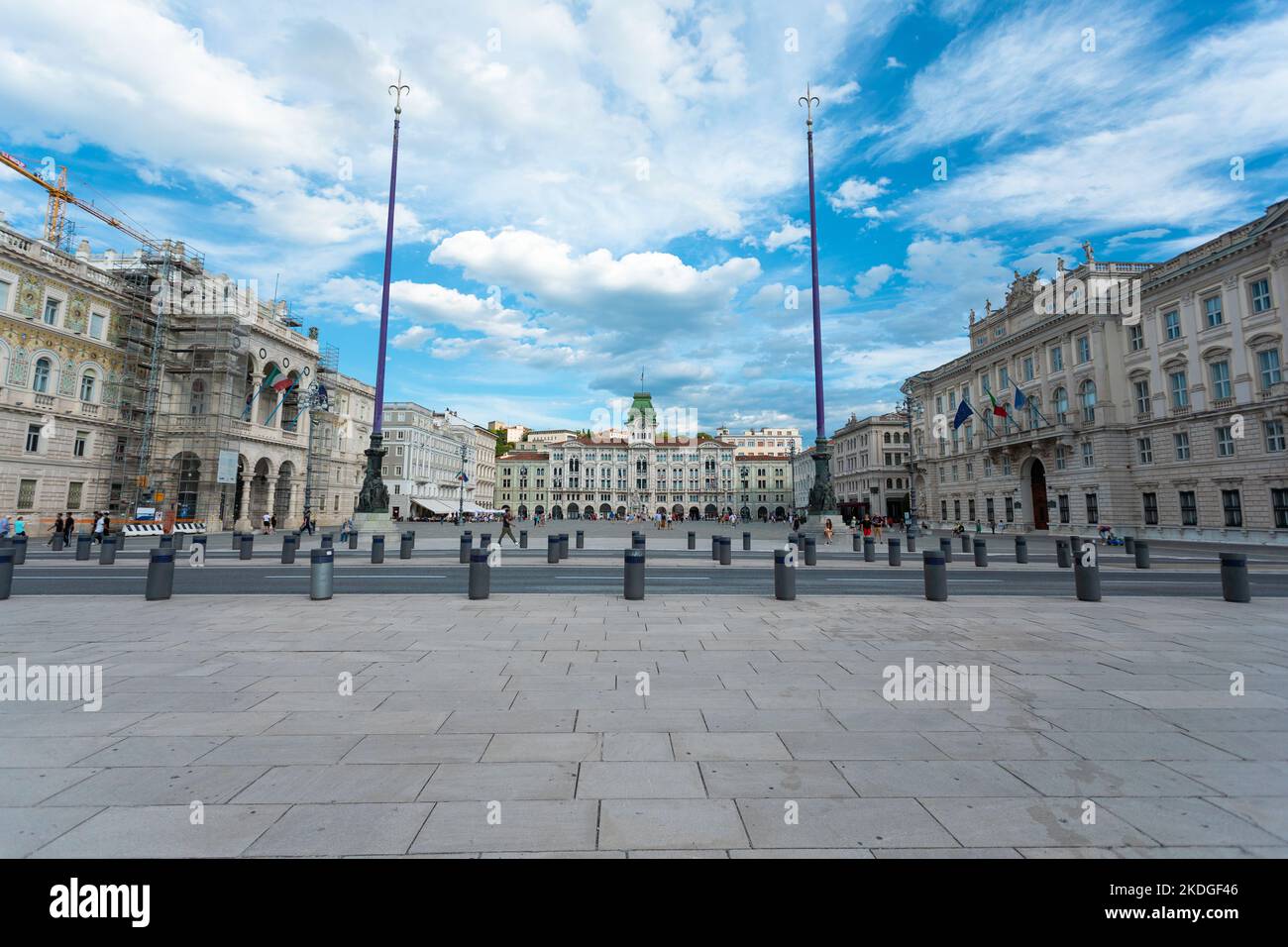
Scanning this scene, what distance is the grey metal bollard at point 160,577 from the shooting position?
36.1ft

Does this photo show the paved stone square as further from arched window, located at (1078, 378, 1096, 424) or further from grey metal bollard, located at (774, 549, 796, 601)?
arched window, located at (1078, 378, 1096, 424)

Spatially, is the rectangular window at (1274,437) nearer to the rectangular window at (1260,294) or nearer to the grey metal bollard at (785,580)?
the rectangular window at (1260,294)

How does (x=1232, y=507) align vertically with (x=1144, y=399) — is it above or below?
below

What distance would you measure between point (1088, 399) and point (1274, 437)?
12099 millimetres

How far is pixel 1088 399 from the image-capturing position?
41594 millimetres

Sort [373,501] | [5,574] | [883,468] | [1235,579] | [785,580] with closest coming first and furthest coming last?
Result: [5,574]
[1235,579]
[785,580]
[373,501]
[883,468]

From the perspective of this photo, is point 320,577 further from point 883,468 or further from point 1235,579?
point 883,468

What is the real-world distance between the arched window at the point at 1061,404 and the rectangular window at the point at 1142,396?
418cm

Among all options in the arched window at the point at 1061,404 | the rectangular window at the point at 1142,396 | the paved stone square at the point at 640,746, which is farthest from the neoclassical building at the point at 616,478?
the paved stone square at the point at 640,746

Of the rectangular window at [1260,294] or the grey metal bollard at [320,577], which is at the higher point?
the rectangular window at [1260,294]

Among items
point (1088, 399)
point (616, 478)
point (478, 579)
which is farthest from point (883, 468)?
point (478, 579)
